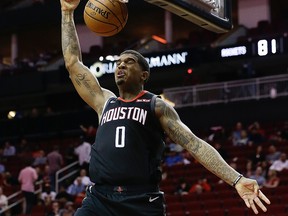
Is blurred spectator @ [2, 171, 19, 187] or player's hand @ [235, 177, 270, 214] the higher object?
player's hand @ [235, 177, 270, 214]

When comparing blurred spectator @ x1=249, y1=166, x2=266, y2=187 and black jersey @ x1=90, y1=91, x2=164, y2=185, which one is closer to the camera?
black jersey @ x1=90, y1=91, x2=164, y2=185

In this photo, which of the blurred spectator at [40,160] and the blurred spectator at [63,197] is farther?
the blurred spectator at [40,160]

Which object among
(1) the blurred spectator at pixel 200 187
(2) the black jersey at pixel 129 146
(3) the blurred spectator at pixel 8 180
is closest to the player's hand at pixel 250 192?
(2) the black jersey at pixel 129 146

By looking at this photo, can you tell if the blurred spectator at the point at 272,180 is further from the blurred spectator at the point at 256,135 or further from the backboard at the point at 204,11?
the backboard at the point at 204,11

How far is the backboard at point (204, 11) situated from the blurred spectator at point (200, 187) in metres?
8.83

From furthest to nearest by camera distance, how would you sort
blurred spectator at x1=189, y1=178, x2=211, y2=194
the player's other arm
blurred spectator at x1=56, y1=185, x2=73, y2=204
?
1. blurred spectator at x1=56, y1=185, x2=73, y2=204
2. blurred spectator at x1=189, y1=178, x2=211, y2=194
3. the player's other arm

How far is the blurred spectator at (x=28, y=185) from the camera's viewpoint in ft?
60.1

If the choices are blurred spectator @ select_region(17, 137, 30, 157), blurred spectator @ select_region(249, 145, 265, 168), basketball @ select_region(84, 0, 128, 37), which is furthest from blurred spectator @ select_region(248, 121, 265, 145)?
basketball @ select_region(84, 0, 128, 37)

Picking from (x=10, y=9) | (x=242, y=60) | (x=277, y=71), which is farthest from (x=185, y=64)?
(x=10, y=9)

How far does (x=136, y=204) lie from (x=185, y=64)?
2008cm

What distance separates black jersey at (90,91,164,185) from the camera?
5.68 metres

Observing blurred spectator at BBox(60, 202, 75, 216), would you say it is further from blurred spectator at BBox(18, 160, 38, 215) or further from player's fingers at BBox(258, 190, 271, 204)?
player's fingers at BBox(258, 190, 271, 204)

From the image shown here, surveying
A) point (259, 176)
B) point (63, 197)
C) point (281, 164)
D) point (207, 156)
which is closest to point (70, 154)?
point (63, 197)

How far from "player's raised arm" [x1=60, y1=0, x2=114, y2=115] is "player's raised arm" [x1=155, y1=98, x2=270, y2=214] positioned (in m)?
0.67
